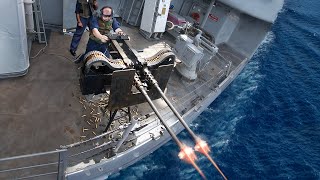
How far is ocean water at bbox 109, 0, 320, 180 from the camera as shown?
11.6m

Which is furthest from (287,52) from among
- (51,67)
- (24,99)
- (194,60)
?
(24,99)

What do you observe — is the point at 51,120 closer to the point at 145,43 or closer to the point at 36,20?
the point at 36,20

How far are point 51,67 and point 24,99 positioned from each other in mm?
1768

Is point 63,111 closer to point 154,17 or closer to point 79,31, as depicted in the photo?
point 79,31

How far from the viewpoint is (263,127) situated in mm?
13953

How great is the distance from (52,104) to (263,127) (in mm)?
8801

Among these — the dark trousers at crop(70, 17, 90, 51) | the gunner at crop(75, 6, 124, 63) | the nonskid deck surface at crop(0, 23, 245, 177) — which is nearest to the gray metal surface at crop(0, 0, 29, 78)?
the nonskid deck surface at crop(0, 23, 245, 177)

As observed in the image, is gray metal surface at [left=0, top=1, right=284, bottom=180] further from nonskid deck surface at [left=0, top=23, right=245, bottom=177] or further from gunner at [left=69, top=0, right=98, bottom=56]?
gunner at [left=69, top=0, right=98, bottom=56]

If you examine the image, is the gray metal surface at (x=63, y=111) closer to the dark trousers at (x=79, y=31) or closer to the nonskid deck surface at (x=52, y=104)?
the nonskid deck surface at (x=52, y=104)

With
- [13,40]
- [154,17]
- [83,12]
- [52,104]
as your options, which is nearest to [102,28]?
[83,12]

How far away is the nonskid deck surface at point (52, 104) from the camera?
872 centimetres

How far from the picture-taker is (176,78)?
12820 millimetres

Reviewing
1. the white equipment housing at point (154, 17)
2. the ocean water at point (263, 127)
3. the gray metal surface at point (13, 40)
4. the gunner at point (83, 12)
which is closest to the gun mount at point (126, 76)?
the gunner at point (83, 12)

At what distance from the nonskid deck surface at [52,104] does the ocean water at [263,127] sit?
1859 mm
